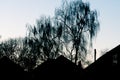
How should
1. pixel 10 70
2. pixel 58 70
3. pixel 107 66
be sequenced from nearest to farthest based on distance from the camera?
pixel 107 66
pixel 58 70
pixel 10 70

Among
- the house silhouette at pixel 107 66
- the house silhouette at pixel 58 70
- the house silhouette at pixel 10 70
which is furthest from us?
the house silhouette at pixel 10 70

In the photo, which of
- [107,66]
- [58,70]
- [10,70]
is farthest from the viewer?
[10,70]

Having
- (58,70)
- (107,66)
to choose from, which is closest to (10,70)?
(58,70)

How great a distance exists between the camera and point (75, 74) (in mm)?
31797

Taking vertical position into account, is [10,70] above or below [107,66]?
below

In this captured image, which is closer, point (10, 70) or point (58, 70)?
point (58, 70)

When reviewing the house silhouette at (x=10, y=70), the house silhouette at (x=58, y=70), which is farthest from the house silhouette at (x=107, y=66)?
the house silhouette at (x=10, y=70)

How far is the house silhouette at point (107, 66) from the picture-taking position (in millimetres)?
27391

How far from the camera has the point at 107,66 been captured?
2831 cm

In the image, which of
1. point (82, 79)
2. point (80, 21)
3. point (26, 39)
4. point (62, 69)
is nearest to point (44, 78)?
point (62, 69)

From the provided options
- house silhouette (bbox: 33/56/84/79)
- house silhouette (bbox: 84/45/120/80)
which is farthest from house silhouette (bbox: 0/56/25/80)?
house silhouette (bbox: 84/45/120/80)

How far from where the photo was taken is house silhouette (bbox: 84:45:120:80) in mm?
27391

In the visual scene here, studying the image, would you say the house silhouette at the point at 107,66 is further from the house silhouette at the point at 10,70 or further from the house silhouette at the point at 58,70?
the house silhouette at the point at 10,70

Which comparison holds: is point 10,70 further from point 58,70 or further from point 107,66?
point 107,66
